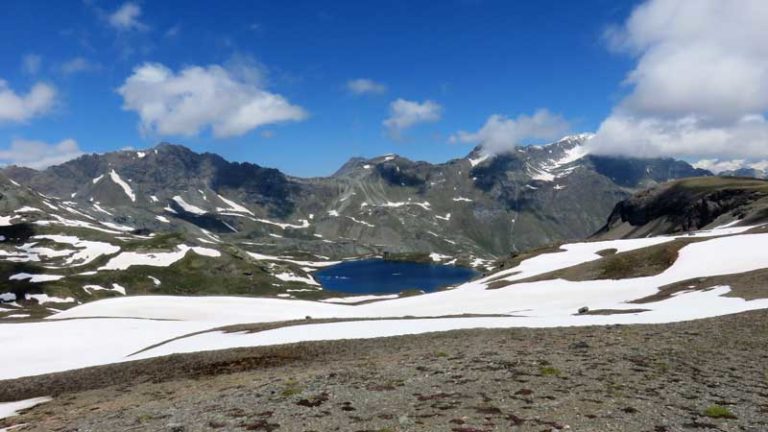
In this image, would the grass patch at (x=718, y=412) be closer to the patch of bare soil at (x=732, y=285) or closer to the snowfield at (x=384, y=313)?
the snowfield at (x=384, y=313)

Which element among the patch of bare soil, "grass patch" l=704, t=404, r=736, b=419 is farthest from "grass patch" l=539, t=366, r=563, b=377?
the patch of bare soil

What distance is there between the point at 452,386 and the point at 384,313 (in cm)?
4717

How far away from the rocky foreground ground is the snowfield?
491 cm

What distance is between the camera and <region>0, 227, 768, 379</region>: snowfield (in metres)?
39.6

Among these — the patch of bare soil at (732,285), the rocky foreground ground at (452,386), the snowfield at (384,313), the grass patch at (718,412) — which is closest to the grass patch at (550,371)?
the rocky foreground ground at (452,386)

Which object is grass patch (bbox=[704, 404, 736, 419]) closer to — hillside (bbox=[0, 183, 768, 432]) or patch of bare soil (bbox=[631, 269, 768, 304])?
hillside (bbox=[0, 183, 768, 432])

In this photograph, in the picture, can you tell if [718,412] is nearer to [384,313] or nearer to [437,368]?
[437,368]

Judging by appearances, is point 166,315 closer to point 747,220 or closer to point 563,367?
point 563,367

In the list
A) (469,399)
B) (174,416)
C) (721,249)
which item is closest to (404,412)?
(469,399)

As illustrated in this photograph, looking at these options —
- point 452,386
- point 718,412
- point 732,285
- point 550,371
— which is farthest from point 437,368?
point 732,285

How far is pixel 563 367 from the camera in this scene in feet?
75.2

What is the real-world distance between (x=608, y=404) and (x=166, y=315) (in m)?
61.6

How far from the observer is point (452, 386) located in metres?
20.6

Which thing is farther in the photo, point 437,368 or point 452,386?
point 437,368
